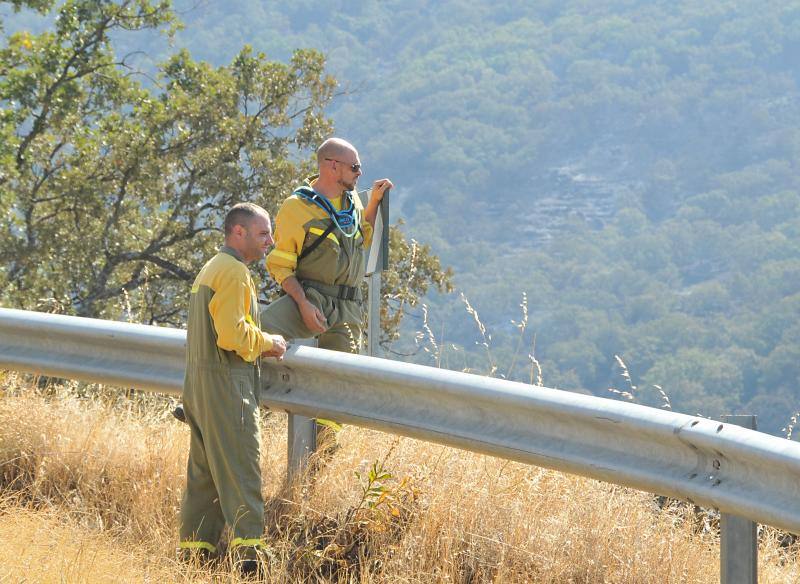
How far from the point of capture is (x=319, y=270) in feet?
17.0

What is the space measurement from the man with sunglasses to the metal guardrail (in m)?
0.67

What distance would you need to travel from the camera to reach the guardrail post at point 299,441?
4402mm

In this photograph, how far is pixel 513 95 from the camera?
19100 cm

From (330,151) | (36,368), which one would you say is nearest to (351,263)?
(330,151)

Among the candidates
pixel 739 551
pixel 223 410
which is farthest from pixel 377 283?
pixel 739 551

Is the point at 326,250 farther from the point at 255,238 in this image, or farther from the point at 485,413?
the point at 485,413

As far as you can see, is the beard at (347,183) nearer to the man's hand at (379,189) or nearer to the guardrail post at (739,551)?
the man's hand at (379,189)

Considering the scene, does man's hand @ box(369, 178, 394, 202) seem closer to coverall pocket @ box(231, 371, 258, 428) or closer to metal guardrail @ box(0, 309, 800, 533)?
metal guardrail @ box(0, 309, 800, 533)

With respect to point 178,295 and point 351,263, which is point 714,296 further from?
point 351,263

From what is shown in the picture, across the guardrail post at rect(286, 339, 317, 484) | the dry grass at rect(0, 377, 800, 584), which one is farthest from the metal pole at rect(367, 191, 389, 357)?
the guardrail post at rect(286, 339, 317, 484)

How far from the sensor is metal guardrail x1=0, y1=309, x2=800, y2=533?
121 inches

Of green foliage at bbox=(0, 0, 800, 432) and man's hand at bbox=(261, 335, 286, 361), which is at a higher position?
green foliage at bbox=(0, 0, 800, 432)

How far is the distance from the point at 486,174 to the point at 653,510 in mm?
174982

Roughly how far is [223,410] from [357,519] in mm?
574
